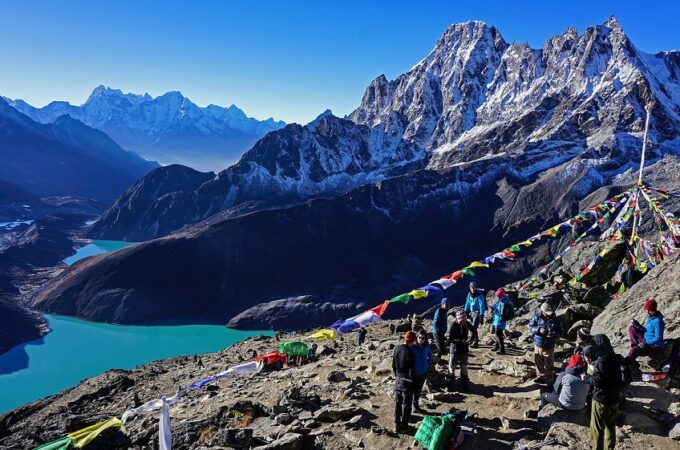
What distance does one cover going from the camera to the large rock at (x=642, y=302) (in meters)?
13.1

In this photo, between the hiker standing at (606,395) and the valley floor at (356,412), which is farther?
the valley floor at (356,412)

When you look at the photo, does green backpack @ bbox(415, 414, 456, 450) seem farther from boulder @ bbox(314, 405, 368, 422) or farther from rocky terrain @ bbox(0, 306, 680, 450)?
boulder @ bbox(314, 405, 368, 422)

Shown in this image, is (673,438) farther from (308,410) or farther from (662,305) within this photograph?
(308,410)

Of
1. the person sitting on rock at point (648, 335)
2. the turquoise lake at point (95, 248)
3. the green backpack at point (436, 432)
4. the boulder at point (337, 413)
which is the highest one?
the turquoise lake at point (95, 248)

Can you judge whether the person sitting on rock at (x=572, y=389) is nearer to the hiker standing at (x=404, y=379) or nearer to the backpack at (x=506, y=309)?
the hiker standing at (x=404, y=379)

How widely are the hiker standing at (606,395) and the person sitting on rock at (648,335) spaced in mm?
3841

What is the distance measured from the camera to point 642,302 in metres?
14.6

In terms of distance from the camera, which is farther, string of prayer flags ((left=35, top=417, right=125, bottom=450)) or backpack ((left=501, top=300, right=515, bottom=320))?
backpack ((left=501, top=300, right=515, bottom=320))

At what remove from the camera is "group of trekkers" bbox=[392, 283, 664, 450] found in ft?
26.0

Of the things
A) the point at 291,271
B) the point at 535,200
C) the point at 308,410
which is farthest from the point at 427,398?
the point at 535,200

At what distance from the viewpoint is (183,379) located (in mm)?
28281

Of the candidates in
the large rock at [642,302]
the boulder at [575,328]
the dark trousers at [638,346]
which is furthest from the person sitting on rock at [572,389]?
the boulder at [575,328]

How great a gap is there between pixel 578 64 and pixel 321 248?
487 feet

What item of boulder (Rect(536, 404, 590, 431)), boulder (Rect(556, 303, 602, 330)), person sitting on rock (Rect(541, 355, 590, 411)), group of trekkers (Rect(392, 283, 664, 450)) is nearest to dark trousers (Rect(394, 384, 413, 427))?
group of trekkers (Rect(392, 283, 664, 450))
